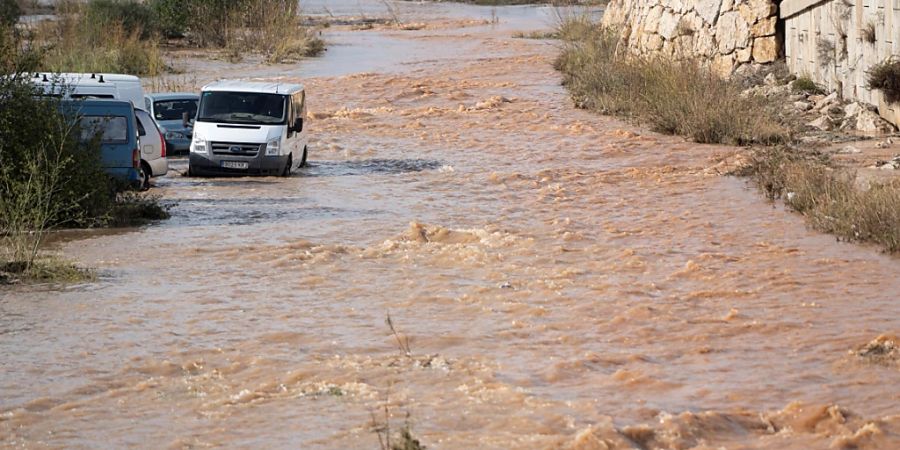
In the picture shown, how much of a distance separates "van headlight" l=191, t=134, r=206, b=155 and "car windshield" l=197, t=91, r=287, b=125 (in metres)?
0.37

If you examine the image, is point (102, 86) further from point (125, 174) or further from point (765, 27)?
point (765, 27)

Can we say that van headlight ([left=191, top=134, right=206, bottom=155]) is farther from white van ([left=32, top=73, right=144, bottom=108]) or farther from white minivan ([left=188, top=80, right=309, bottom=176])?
white van ([left=32, top=73, right=144, bottom=108])

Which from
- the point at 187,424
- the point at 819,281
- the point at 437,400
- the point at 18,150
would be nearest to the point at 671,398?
the point at 437,400

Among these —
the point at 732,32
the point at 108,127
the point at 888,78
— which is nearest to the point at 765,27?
the point at 732,32

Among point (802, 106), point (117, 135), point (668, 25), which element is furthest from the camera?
point (668, 25)

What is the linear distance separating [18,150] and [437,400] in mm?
9174

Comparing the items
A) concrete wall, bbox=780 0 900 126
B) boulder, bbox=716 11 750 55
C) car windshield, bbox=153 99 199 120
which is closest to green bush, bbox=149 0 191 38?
boulder, bbox=716 11 750 55

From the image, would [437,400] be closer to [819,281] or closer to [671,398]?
[671,398]

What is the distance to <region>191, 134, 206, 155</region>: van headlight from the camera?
22.9m

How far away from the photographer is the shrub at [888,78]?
2209 cm

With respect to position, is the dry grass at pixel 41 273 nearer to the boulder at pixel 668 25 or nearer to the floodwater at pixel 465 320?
the floodwater at pixel 465 320

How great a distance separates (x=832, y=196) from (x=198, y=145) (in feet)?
35.4

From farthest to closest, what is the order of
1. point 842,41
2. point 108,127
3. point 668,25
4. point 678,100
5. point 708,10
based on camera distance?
point 668,25 < point 708,10 < point 678,100 < point 842,41 < point 108,127

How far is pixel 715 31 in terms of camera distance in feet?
104
